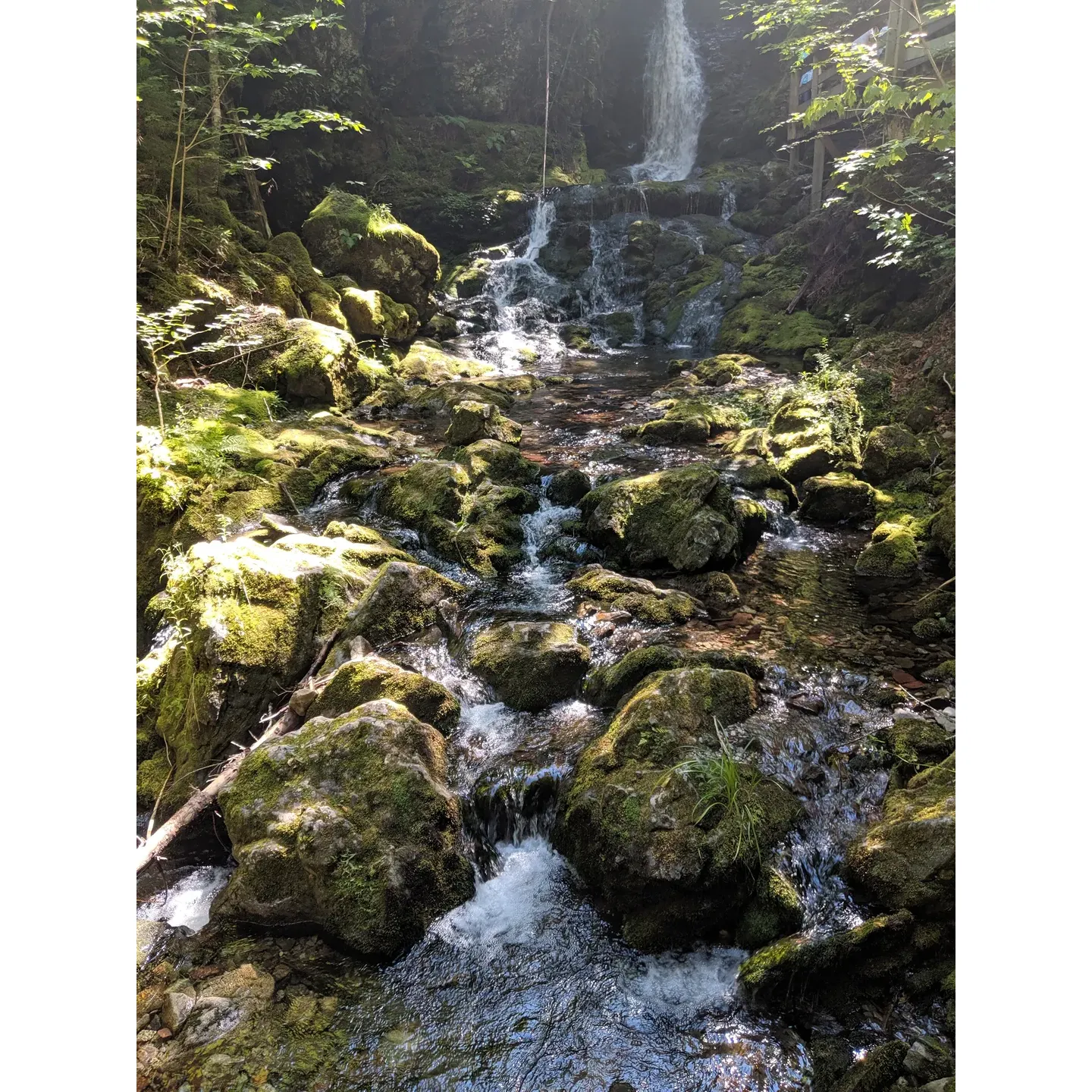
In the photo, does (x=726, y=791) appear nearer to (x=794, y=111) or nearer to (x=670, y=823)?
(x=670, y=823)

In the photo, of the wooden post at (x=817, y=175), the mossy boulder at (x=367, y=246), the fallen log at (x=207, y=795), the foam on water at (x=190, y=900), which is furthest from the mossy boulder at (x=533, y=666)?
the wooden post at (x=817, y=175)

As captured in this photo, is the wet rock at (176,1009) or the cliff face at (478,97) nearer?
the wet rock at (176,1009)

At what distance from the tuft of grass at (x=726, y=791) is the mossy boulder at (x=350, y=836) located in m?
1.19

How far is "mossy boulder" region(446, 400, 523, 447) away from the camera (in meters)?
8.23

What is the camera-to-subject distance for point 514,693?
14.0 ft

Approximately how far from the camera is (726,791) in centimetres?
306

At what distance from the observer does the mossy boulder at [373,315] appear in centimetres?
1193

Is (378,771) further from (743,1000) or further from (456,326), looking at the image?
(456,326)

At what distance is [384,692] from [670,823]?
185 cm

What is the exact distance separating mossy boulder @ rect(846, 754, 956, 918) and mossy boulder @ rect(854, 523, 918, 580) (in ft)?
9.44

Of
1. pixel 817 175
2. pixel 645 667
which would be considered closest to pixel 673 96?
pixel 817 175

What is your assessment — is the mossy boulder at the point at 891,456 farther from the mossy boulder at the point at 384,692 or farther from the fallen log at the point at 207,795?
the fallen log at the point at 207,795
